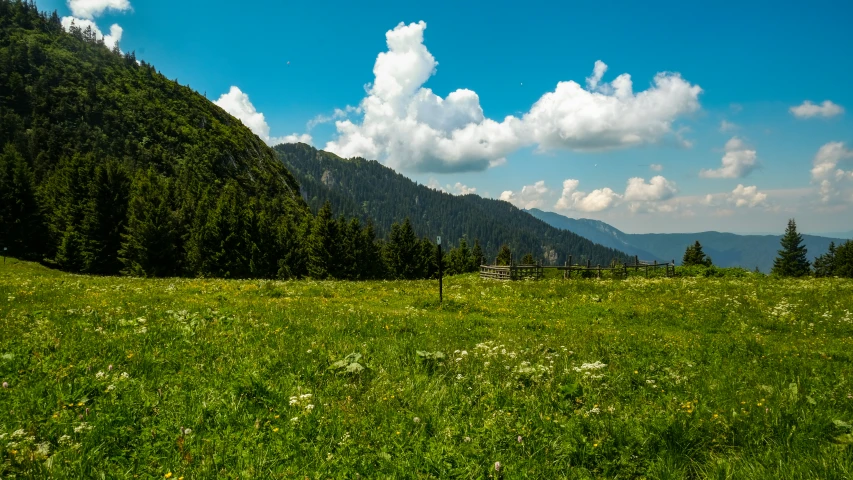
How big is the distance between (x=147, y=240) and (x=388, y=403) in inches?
2472

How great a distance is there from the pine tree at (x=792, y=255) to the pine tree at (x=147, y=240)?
122838 mm

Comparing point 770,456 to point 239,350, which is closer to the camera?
point 770,456

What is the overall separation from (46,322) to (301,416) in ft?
26.6

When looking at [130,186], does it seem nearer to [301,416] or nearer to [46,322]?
[46,322]

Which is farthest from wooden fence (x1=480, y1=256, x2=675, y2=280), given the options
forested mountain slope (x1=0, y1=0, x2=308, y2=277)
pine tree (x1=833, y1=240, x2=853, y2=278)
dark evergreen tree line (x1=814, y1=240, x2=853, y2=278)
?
dark evergreen tree line (x1=814, y1=240, x2=853, y2=278)

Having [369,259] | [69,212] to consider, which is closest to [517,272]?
[369,259]

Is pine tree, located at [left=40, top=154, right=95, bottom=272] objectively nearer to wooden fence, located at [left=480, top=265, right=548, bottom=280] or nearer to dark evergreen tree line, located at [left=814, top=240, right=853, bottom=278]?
wooden fence, located at [left=480, top=265, right=548, bottom=280]

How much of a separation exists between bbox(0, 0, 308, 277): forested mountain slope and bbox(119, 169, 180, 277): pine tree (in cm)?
16

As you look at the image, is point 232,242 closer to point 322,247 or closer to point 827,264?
point 322,247

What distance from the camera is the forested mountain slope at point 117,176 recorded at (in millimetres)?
56000

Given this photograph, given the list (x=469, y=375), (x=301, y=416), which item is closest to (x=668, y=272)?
(x=469, y=375)

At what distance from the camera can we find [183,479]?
13.4 ft

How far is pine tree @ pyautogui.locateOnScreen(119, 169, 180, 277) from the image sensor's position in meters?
54.9

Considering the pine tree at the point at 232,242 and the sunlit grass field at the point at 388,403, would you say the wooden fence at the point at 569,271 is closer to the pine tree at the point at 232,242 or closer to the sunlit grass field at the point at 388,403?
the sunlit grass field at the point at 388,403
